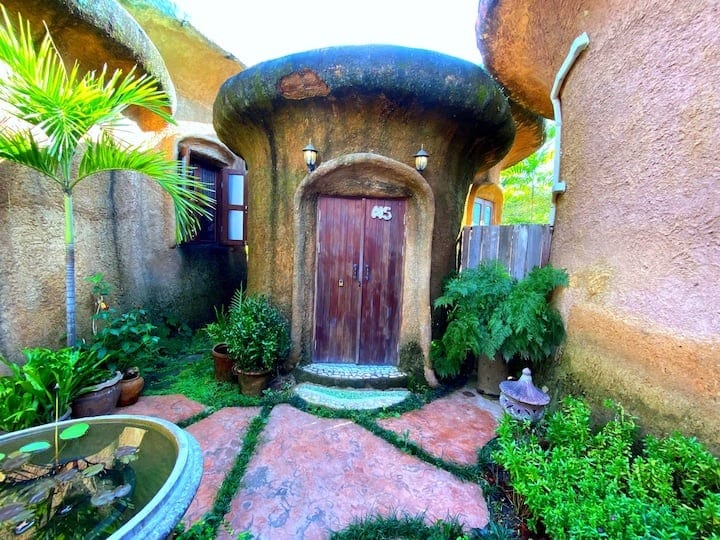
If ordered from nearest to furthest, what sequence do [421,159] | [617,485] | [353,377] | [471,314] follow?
1. [617,485]
2. [471,314]
3. [421,159]
4. [353,377]

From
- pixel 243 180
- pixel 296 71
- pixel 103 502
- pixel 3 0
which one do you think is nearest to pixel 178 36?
pixel 243 180

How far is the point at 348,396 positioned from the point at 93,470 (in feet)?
7.68

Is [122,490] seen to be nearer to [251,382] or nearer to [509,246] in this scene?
[251,382]

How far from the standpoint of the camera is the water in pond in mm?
1206

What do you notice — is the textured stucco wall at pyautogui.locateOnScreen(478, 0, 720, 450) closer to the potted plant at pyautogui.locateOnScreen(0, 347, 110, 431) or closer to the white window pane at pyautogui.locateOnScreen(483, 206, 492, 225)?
the potted plant at pyautogui.locateOnScreen(0, 347, 110, 431)

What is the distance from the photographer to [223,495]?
2.03m

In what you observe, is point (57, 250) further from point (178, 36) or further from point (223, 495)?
point (178, 36)

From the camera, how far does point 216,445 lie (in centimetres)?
257

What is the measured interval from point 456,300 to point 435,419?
134 centimetres

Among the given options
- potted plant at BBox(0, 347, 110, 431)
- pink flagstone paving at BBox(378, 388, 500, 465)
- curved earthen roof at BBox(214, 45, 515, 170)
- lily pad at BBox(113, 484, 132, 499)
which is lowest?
pink flagstone paving at BBox(378, 388, 500, 465)

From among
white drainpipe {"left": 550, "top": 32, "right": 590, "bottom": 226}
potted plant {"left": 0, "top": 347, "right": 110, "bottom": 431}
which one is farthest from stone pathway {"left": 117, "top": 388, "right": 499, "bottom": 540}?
white drainpipe {"left": 550, "top": 32, "right": 590, "bottom": 226}

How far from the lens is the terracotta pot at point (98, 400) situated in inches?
112

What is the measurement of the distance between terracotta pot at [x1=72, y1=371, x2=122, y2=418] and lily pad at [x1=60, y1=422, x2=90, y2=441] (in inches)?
61.5

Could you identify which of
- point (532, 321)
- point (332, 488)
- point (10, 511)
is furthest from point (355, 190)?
point (10, 511)
